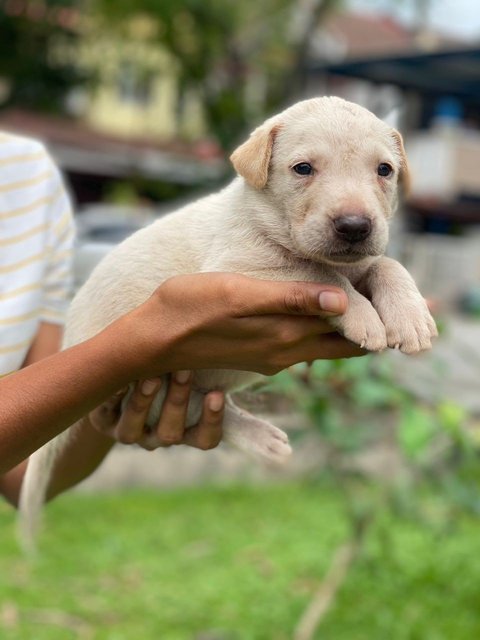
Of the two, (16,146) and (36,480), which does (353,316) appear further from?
(16,146)

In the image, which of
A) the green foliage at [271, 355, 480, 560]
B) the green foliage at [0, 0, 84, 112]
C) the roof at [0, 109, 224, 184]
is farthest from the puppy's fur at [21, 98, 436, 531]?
the green foliage at [0, 0, 84, 112]

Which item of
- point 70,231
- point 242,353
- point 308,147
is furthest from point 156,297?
point 70,231

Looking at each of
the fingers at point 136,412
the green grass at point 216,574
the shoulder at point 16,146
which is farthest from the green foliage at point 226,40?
the fingers at point 136,412

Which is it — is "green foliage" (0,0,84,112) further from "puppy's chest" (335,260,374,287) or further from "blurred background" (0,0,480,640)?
"puppy's chest" (335,260,374,287)

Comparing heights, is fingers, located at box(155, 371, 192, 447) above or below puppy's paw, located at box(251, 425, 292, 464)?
above

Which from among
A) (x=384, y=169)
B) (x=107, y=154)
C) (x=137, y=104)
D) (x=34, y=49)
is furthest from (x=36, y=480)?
(x=137, y=104)

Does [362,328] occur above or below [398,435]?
above
